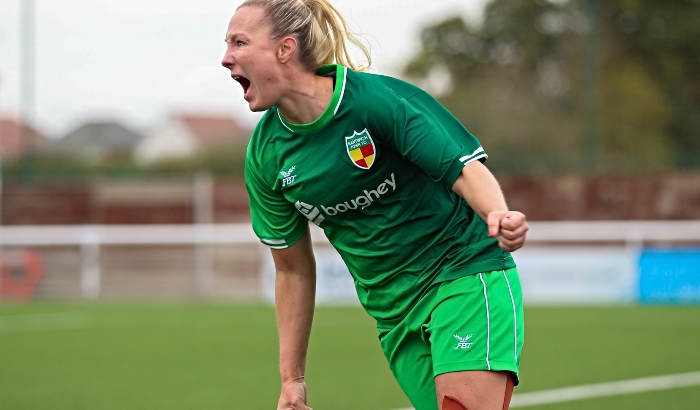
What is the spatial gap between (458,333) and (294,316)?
2.38ft

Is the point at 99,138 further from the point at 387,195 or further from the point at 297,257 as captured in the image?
the point at 387,195

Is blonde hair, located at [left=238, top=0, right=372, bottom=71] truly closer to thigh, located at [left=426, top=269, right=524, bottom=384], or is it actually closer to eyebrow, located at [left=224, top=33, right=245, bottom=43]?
eyebrow, located at [left=224, top=33, right=245, bottom=43]

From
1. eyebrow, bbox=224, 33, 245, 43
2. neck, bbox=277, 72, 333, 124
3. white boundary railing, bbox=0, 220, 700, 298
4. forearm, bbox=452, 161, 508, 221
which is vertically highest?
white boundary railing, bbox=0, 220, 700, 298

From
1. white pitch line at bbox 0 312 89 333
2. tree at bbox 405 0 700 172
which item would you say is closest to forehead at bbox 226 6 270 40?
white pitch line at bbox 0 312 89 333

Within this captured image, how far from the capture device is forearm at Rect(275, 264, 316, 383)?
3.83 meters

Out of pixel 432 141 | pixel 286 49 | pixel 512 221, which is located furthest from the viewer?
pixel 286 49

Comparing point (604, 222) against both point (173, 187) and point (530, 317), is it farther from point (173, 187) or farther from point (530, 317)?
point (173, 187)

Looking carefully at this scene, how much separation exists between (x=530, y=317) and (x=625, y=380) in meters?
4.73

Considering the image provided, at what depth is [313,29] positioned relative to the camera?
3459 mm

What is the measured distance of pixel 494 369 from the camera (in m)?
3.36

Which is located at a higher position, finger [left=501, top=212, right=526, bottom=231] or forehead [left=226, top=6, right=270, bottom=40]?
forehead [left=226, top=6, right=270, bottom=40]

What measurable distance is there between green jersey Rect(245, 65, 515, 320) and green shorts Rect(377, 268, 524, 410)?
0.06 m

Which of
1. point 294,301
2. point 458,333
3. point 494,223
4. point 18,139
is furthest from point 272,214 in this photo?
point 18,139

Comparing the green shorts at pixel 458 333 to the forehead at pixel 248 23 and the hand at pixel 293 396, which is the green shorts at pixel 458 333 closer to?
the hand at pixel 293 396
